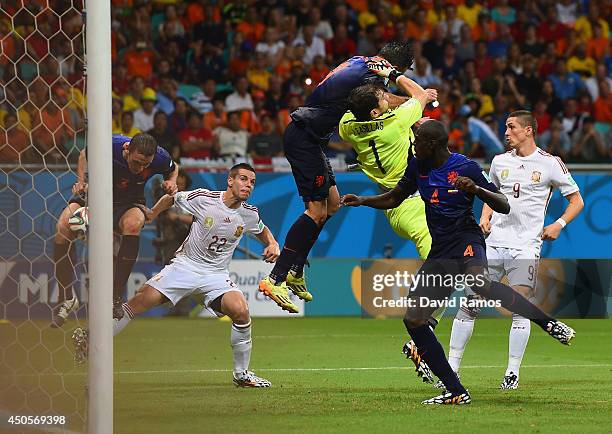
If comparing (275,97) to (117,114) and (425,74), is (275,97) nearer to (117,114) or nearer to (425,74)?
(425,74)

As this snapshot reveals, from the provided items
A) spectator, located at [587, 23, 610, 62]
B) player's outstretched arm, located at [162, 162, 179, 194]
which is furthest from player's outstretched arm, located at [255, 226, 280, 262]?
spectator, located at [587, 23, 610, 62]

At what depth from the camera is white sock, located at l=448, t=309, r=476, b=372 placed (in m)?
9.65

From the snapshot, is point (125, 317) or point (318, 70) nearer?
point (125, 317)

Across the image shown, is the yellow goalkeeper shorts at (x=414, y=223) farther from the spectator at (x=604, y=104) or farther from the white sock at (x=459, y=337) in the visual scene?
the spectator at (x=604, y=104)

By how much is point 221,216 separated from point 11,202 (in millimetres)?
4490

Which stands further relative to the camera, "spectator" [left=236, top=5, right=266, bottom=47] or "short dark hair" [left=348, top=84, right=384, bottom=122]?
"spectator" [left=236, top=5, right=266, bottom=47]

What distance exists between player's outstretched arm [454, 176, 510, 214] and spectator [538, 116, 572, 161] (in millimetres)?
10651

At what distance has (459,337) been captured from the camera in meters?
9.69

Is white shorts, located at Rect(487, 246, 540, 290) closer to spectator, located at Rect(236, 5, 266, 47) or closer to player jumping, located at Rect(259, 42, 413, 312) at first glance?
player jumping, located at Rect(259, 42, 413, 312)

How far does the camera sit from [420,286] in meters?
8.30

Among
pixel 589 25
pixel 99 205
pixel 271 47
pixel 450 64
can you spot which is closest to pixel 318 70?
pixel 271 47

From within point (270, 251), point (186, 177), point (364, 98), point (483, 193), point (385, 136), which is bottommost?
point (186, 177)

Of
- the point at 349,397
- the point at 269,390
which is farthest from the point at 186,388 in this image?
the point at 349,397

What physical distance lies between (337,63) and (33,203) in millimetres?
7370
